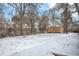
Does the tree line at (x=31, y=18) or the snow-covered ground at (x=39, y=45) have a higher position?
the tree line at (x=31, y=18)

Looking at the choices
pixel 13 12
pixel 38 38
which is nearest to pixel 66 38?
pixel 38 38

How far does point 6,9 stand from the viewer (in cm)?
177

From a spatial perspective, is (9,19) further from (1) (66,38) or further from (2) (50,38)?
(1) (66,38)

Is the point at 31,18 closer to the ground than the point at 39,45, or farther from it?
farther from it

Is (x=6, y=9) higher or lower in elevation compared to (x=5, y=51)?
higher

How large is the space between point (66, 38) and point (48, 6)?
356mm

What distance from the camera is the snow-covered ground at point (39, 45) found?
177 centimetres

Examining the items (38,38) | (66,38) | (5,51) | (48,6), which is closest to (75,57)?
(66,38)

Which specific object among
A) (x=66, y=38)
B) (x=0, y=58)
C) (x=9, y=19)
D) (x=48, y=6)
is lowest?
(x=0, y=58)

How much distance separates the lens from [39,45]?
70.1 inches

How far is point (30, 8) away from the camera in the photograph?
5.87 ft

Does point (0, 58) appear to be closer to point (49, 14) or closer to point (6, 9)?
point (6, 9)

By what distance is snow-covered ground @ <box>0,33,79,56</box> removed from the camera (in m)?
1.77

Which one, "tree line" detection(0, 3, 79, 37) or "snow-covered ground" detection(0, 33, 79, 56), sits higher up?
"tree line" detection(0, 3, 79, 37)
